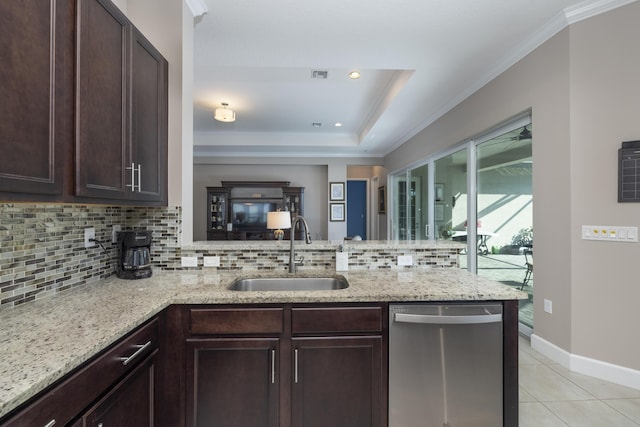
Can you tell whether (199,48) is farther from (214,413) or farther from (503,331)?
(503,331)

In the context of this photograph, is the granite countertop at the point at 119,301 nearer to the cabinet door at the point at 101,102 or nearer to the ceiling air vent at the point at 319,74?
the cabinet door at the point at 101,102

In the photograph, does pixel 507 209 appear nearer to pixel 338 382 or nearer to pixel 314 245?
pixel 314 245

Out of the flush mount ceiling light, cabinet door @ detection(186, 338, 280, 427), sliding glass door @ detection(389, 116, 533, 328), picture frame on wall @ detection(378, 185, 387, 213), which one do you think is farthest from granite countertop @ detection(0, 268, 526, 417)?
picture frame on wall @ detection(378, 185, 387, 213)

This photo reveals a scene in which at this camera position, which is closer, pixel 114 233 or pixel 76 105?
pixel 76 105

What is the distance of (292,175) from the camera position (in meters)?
7.20

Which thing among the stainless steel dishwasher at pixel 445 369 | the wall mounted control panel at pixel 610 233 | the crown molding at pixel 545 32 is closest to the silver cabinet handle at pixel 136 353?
the stainless steel dishwasher at pixel 445 369

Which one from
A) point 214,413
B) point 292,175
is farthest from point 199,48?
point 292,175

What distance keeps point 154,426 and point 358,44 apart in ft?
9.85

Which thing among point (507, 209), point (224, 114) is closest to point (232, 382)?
point (507, 209)

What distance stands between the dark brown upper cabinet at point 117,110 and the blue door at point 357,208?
715 centimetres

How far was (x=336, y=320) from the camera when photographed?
4.88ft

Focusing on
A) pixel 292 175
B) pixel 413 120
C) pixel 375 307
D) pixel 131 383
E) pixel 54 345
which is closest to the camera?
pixel 54 345

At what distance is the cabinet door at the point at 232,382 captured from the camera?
1431 millimetres

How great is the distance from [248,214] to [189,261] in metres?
4.53
